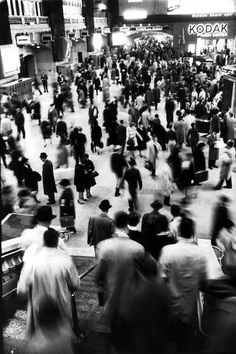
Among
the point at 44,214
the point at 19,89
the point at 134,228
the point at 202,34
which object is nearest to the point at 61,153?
the point at 134,228

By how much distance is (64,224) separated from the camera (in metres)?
7.53

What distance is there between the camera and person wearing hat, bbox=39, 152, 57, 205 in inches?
334

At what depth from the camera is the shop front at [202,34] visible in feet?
115

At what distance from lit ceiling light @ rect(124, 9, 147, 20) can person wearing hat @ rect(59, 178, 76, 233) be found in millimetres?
31075

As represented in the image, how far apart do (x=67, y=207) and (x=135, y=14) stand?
32035 mm

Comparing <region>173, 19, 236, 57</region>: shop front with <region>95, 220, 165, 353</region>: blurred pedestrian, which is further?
<region>173, 19, 236, 57</region>: shop front

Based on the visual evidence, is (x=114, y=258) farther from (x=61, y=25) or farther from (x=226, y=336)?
(x=61, y=25)

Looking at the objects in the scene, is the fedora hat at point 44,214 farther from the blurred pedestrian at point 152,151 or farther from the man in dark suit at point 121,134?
the man in dark suit at point 121,134

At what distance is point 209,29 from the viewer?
117 ft

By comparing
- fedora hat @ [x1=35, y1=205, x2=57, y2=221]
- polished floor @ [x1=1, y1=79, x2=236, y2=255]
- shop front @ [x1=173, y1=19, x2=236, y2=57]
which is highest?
shop front @ [x1=173, y1=19, x2=236, y2=57]

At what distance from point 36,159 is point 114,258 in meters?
8.81

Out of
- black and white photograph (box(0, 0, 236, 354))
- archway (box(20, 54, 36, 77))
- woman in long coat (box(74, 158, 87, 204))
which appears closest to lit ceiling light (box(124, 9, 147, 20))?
archway (box(20, 54, 36, 77))

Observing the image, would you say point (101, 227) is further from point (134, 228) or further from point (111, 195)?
point (111, 195)

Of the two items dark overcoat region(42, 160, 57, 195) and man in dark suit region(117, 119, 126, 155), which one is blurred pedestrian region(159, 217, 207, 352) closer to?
dark overcoat region(42, 160, 57, 195)
